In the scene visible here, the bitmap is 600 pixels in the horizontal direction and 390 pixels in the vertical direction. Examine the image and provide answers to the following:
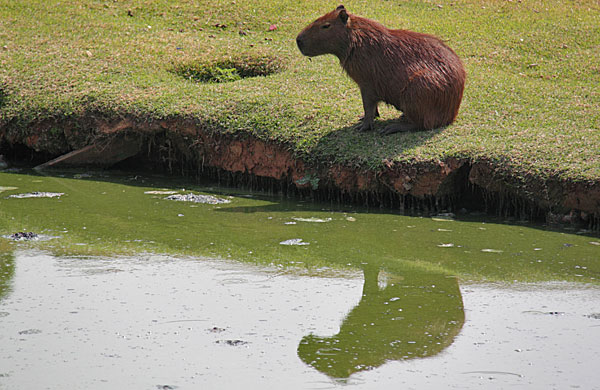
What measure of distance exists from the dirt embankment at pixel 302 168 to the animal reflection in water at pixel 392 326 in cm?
186

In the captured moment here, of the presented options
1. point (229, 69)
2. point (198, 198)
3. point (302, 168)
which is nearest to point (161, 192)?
point (198, 198)

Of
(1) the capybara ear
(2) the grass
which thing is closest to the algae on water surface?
(2) the grass

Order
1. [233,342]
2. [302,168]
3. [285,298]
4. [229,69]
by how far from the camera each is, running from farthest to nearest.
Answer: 1. [229,69]
2. [302,168]
3. [285,298]
4. [233,342]

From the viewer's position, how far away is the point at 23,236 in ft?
18.4

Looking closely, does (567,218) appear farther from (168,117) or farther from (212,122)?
(168,117)

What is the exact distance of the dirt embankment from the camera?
6262 mm

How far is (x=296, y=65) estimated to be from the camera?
9680mm

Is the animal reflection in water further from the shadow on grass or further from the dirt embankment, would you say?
the shadow on grass

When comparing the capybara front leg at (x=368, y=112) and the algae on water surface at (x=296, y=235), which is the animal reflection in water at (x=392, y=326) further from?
the capybara front leg at (x=368, y=112)

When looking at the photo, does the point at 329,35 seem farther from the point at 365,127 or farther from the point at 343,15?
the point at 365,127

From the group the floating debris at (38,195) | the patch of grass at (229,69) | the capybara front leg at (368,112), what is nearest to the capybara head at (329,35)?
the capybara front leg at (368,112)

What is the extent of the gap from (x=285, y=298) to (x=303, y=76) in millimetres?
5322

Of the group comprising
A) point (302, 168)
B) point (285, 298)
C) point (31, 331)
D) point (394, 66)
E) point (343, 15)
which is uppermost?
point (343, 15)

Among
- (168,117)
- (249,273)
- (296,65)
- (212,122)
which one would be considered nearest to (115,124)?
(168,117)
